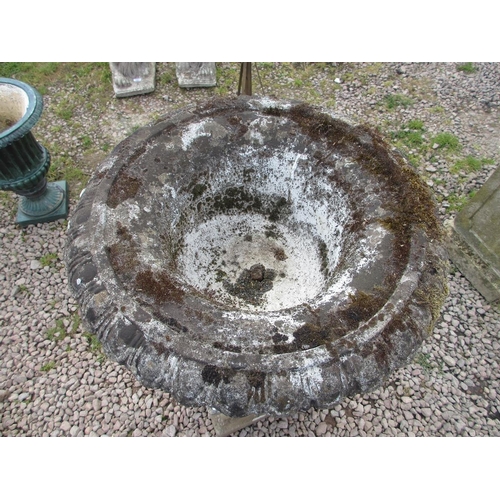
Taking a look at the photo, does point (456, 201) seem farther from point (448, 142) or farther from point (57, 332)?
point (57, 332)

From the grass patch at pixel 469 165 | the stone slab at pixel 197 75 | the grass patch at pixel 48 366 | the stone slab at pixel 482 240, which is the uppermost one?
the stone slab at pixel 197 75

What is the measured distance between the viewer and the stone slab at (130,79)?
4.95 m

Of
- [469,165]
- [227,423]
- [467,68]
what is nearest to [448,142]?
[469,165]

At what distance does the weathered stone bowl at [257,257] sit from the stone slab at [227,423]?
948 millimetres

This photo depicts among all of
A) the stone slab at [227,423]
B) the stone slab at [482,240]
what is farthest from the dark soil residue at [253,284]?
the stone slab at [482,240]

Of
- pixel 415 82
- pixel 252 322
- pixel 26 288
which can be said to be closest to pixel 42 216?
pixel 26 288

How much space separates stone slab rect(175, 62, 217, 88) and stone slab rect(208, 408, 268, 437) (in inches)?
157

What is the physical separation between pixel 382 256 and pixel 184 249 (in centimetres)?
116

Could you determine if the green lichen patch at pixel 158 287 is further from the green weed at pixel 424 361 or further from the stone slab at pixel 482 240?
the stone slab at pixel 482 240

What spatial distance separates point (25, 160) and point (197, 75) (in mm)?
2492

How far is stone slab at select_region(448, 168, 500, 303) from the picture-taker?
3.43 meters

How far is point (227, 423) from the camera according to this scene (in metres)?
2.82

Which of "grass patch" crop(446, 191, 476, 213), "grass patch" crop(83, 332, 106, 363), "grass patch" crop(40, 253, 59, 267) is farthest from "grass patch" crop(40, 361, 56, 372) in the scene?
"grass patch" crop(446, 191, 476, 213)

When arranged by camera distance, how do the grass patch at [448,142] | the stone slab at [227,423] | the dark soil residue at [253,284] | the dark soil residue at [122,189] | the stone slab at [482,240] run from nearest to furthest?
the dark soil residue at [122,189] → the dark soil residue at [253,284] → the stone slab at [227,423] → the stone slab at [482,240] → the grass patch at [448,142]
